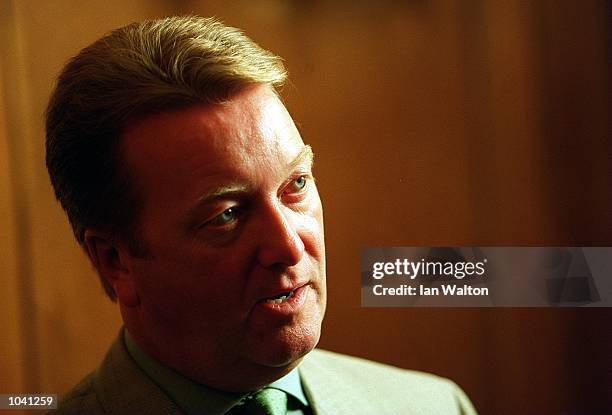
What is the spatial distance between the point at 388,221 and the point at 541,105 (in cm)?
36

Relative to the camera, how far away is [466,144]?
5.25 ft

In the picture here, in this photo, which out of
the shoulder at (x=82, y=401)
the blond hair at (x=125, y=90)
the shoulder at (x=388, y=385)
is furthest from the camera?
the shoulder at (x=388, y=385)

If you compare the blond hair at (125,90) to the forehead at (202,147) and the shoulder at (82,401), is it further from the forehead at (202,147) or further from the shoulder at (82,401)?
the shoulder at (82,401)

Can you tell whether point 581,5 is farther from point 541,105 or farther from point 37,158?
point 37,158

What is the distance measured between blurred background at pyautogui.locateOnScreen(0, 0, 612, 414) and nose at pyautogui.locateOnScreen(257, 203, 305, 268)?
1.01ft

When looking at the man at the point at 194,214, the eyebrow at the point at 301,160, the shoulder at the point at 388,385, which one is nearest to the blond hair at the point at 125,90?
the man at the point at 194,214

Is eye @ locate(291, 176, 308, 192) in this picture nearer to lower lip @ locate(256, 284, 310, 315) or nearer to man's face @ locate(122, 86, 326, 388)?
man's face @ locate(122, 86, 326, 388)

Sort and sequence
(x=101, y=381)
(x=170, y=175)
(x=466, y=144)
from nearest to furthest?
(x=170, y=175), (x=101, y=381), (x=466, y=144)

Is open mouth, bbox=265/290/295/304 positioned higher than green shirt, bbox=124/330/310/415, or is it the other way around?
open mouth, bbox=265/290/295/304

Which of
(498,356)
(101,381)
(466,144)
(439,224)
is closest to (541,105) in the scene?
(466,144)

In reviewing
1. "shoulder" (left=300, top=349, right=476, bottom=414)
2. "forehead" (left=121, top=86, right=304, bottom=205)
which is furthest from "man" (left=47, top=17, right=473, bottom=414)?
"shoulder" (left=300, top=349, right=476, bottom=414)

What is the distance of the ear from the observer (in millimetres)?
1370

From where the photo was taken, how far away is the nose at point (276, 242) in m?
1.29

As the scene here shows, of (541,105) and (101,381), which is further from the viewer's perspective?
(541,105)
